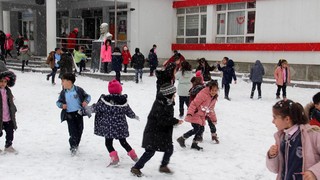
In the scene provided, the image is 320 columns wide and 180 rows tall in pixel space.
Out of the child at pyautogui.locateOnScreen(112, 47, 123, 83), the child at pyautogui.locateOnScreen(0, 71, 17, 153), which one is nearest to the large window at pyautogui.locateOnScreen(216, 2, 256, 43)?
the child at pyautogui.locateOnScreen(112, 47, 123, 83)

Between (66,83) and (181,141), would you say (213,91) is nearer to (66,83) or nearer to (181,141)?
(181,141)

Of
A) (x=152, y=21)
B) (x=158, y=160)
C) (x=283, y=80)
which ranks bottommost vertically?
(x=158, y=160)

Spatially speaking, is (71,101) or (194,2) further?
(194,2)

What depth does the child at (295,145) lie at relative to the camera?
2906 mm

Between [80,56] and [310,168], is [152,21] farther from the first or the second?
[310,168]

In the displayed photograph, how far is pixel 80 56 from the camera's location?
1973 centimetres

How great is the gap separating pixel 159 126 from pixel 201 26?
20298 millimetres

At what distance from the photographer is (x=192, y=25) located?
25484 mm

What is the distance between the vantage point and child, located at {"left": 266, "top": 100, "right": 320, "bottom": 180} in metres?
2.91

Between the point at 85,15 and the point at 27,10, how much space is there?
4.72 metres

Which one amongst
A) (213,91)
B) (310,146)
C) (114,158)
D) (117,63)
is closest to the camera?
(310,146)

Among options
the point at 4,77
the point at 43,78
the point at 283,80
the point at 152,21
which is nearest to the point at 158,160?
the point at 4,77

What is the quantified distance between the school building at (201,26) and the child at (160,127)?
15561 millimetres

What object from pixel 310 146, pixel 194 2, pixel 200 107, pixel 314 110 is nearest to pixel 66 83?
pixel 200 107
